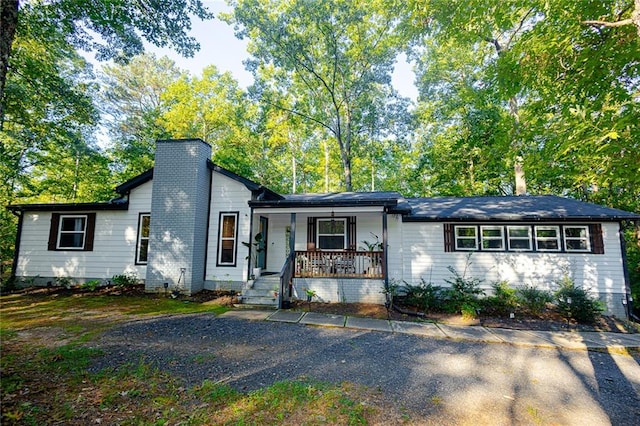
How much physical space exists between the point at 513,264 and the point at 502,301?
5.20 ft

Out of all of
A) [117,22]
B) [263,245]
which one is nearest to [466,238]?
[263,245]

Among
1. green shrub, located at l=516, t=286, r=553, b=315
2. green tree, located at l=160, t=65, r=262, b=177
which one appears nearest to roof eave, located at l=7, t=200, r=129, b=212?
green tree, located at l=160, t=65, r=262, b=177

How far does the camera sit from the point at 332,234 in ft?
34.9

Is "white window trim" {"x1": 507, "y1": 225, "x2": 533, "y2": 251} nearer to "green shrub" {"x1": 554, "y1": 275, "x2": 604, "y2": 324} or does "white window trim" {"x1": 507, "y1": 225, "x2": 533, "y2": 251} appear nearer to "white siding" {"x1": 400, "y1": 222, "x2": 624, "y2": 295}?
"white siding" {"x1": 400, "y1": 222, "x2": 624, "y2": 295}

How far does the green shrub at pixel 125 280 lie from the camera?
9750mm

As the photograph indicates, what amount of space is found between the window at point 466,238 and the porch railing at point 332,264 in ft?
9.85

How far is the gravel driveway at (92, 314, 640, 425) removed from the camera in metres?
3.28

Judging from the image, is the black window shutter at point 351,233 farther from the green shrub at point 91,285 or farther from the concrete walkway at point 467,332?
the green shrub at point 91,285

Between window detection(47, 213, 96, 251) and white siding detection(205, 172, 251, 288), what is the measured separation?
15.4ft

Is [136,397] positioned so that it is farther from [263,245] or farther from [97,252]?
[97,252]

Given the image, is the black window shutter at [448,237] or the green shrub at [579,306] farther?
the black window shutter at [448,237]

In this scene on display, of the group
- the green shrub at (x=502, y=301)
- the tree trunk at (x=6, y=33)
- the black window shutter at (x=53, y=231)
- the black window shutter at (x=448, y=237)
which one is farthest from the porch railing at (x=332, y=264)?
the black window shutter at (x=53, y=231)

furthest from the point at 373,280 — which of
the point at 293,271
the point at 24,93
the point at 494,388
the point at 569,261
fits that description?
the point at 24,93

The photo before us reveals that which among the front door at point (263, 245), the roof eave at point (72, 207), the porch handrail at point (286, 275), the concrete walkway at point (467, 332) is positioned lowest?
the concrete walkway at point (467, 332)
